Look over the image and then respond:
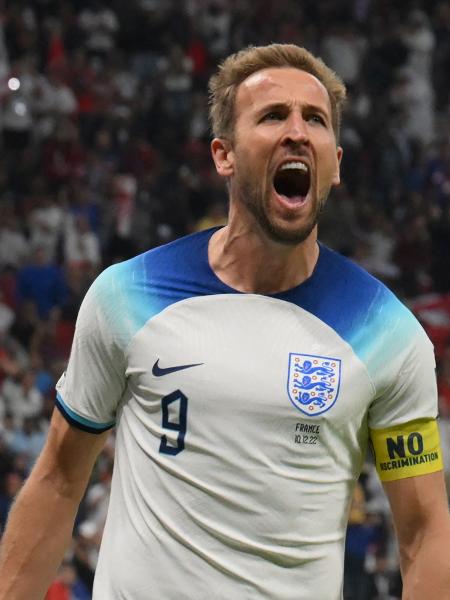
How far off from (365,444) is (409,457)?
13 centimetres

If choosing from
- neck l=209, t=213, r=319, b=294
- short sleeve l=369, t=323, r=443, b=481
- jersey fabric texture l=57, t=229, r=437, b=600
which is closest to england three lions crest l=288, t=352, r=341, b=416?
jersey fabric texture l=57, t=229, r=437, b=600

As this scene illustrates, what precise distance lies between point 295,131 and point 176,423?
68 centimetres

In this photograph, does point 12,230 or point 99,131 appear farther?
point 99,131

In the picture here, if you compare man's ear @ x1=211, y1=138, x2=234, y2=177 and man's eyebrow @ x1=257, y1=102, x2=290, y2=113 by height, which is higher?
man's eyebrow @ x1=257, y1=102, x2=290, y2=113

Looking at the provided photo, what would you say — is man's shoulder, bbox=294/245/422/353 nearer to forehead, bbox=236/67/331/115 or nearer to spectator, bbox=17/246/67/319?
forehead, bbox=236/67/331/115

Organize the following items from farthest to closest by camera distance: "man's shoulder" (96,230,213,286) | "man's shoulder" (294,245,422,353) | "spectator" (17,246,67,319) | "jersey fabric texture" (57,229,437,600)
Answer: "spectator" (17,246,67,319) < "man's shoulder" (96,230,213,286) < "man's shoulder" (294,245,422,353) < "jersey fabric texture" (57,229,437,600)

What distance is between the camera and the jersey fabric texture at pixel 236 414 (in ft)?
9.79

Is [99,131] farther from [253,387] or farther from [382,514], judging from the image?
[253,387]

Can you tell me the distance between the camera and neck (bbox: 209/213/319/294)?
3184 millimetres

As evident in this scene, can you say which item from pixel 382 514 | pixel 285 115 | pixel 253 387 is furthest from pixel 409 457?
pixel 382 514

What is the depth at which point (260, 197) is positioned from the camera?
3117mm

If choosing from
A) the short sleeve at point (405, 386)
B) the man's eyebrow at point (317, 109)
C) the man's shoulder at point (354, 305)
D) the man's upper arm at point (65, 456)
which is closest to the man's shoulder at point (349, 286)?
the man's shoulder at point (354, 305)

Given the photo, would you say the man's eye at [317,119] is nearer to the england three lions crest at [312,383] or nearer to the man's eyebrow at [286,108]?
the man's eyebrow at [286,108]

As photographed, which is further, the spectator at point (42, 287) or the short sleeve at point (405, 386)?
the spectator at point (42, 287)
